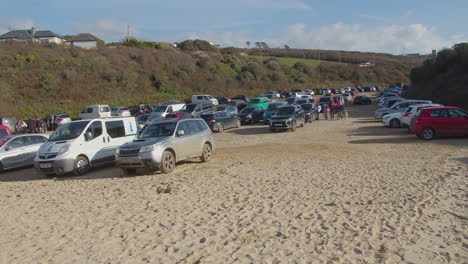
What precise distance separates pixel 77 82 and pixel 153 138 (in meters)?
41.2

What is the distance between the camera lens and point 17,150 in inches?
575

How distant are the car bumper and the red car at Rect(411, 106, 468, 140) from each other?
14620mm

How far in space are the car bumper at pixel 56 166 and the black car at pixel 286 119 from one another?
13580mm

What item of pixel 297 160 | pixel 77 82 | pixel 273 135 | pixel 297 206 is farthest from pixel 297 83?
pixel 297 206

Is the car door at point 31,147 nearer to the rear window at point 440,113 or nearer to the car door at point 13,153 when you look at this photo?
the car door at point 13,153

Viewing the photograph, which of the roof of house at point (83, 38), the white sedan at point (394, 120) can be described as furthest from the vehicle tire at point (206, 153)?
the roof of house at point (83, 38)

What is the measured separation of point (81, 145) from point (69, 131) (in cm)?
81

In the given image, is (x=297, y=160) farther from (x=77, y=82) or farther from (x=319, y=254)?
(x=77, y=82)

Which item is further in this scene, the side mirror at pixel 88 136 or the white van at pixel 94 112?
the white van at pixel 94 112

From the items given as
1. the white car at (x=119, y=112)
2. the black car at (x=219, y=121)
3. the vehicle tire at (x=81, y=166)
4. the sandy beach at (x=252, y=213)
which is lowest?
the sandy beach at (x=252, y=213)

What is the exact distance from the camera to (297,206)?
750cm

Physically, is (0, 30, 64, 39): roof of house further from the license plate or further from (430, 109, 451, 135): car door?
(430, 109, 451, 135): car door

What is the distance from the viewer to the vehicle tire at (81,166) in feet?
40.1

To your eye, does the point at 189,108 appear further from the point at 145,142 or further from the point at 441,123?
the point at 145,142
